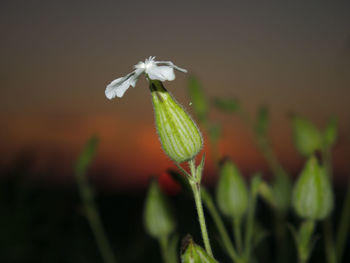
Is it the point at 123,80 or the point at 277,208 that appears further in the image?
the point at 277,208

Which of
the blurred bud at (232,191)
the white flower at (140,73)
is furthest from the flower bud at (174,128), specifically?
the blurred bud at (232,191)

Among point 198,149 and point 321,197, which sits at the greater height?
point 198,149

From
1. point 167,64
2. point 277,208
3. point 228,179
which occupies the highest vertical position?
point 167,64

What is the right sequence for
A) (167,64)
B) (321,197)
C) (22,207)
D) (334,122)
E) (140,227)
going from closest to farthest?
(167,64), (321,197), (334,122), (22,207), (140,227)

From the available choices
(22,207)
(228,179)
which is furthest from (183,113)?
(22,207)

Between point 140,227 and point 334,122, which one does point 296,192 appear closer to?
point 334,122

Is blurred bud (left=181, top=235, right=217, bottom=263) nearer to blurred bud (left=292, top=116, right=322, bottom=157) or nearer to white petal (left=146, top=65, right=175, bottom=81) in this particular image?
white petal (left=146, top=65, right=175, bottom=81)

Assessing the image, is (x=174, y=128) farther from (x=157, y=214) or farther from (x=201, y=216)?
(x=157, y=214)
